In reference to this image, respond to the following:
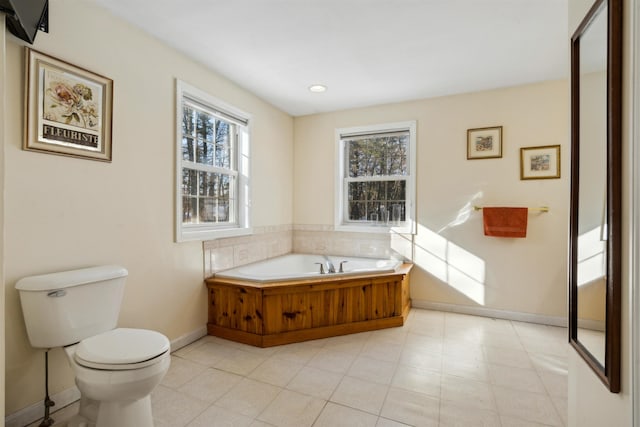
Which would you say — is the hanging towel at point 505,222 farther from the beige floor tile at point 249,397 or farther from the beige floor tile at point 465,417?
the beige floor tile at point 249,397

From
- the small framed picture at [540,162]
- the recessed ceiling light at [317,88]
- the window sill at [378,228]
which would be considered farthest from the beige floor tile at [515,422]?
the recessed ceiling light at [317,88]

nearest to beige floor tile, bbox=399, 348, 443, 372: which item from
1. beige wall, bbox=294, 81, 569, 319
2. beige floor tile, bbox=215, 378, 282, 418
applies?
beige floor tile, bbox=215, 378, 282, 418

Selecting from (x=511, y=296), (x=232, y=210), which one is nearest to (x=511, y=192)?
(x=511, y=296)

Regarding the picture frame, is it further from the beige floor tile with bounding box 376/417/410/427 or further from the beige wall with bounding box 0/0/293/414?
the beige floor tile with bounding box 376/417/410/427

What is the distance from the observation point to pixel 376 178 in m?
3.65

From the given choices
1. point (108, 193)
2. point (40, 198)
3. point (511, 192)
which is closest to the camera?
point (40, 198)

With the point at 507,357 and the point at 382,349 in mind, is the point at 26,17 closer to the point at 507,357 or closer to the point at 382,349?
the point at 382,349

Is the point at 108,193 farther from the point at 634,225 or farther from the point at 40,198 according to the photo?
the point at 634,225

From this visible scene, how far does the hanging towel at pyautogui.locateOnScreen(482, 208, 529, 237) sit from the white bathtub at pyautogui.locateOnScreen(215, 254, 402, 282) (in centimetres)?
96

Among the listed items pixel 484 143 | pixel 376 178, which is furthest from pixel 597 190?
pixel 376 178

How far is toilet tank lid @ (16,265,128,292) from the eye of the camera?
56.9 inches

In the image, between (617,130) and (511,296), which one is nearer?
(617,130)

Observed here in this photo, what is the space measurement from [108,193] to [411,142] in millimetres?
2885

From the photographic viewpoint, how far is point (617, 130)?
3.06 feet
